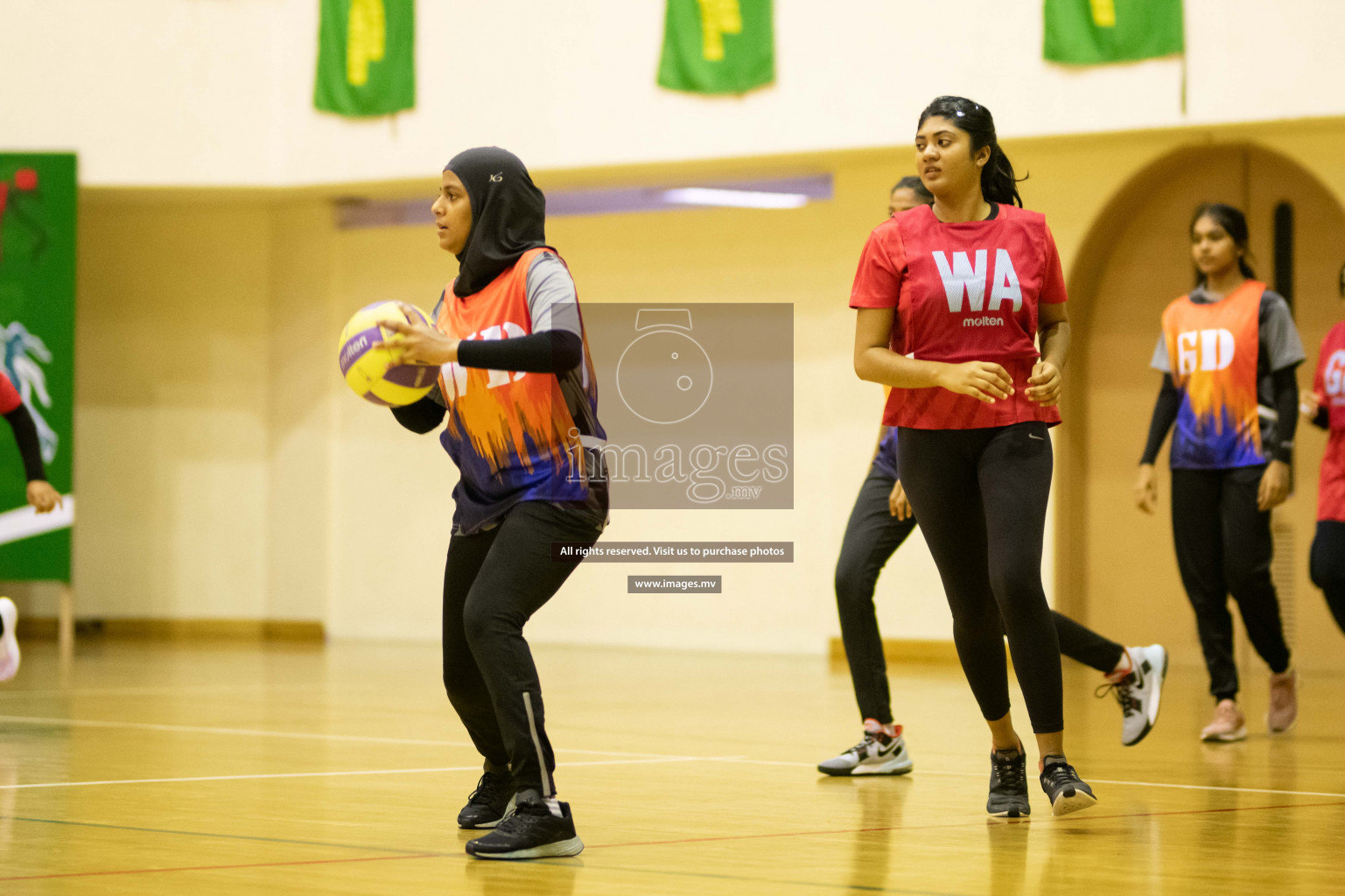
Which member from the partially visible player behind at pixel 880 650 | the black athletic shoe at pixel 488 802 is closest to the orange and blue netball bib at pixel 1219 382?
the partially visible player behind at pixel 880 650

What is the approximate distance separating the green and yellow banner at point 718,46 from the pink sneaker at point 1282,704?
5206 mm

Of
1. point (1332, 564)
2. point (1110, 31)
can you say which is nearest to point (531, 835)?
point (1332, 564)

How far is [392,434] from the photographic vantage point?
12438 mm

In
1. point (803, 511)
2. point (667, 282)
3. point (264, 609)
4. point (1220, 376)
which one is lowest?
point (264, 609)

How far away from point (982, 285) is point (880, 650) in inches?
66.3

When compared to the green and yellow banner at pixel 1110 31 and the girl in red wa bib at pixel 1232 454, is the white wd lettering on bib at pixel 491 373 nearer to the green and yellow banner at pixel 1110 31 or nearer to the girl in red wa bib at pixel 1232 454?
the girl in red wa bib at pixel 1232 454

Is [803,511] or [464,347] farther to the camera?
[803,511]

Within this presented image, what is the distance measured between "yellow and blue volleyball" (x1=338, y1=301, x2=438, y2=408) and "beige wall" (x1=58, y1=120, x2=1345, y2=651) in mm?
7427

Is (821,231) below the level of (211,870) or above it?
above

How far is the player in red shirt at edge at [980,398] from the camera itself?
409 cm

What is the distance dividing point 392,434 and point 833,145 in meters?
4.24

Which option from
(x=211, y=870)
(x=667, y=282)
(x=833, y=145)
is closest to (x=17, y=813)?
(x=211, y=870)

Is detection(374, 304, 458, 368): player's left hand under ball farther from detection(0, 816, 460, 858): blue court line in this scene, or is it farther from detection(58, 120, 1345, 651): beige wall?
detection(58, 120, 1345, 651): beige wall

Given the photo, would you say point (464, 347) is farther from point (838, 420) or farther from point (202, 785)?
point (838, 420)
